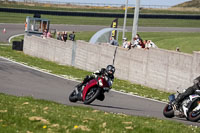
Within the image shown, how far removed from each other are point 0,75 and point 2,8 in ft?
154

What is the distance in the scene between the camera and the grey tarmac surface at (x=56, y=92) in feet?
50.6

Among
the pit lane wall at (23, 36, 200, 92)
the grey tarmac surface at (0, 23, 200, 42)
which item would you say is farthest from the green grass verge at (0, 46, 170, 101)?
the grey tarmac surface at (0, 23, 200, 42)

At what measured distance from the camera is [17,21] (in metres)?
68.0

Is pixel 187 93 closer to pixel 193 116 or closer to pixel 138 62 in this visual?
pixel 193 116

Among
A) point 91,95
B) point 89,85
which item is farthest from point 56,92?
point 89,85

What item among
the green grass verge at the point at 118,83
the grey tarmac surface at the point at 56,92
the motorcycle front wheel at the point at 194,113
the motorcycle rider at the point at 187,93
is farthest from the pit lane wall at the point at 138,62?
the motorcycle front wheel at the point at 194,113

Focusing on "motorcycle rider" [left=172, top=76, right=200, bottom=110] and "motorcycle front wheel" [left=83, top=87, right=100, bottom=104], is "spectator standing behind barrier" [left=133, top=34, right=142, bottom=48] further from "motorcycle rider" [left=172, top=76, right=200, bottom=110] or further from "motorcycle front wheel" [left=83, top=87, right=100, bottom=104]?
"motorcycle rider" [left=172, top=76, right=200, bottom=110]

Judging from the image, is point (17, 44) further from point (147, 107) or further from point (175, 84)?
point (147, 107)

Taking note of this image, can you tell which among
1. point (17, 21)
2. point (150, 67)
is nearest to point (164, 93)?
point (150, 67)

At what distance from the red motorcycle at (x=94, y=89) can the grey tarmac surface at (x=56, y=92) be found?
0.24m

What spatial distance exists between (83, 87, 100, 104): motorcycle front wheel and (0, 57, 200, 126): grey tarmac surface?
0.63 feet

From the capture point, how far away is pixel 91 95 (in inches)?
587

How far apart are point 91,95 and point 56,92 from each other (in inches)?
169

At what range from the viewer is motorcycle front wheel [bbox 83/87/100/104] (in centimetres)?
1459
